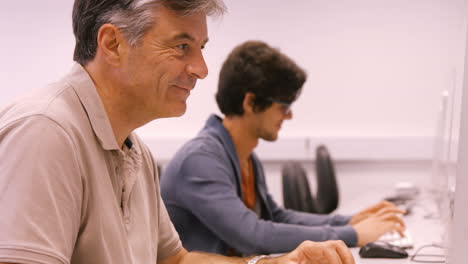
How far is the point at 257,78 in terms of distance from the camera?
2.21 metres

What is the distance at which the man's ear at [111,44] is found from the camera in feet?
3.85

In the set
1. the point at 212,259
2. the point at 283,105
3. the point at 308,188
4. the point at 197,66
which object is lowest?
the point at 308,188

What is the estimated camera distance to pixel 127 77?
47.1 inches

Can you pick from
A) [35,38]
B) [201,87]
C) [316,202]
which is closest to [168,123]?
Result: [201,87]

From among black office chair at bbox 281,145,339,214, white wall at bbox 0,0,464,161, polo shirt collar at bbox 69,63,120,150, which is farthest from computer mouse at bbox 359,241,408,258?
white wall at bbox 0,0,464,161

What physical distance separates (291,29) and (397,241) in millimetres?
2647

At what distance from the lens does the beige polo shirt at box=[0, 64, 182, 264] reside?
3.09ft

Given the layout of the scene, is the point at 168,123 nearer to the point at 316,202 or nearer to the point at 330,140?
the point at 330,140

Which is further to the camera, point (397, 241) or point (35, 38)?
point (35, 38)

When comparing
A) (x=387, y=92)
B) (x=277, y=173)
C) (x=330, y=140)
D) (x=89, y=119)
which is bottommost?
(x=277, y=173)

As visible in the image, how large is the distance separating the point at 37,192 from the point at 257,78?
136cm

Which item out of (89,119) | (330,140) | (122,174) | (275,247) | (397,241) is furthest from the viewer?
(330,140)

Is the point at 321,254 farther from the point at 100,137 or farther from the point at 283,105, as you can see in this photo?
the point at 283,105

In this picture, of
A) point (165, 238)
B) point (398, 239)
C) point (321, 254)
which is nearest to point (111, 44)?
point (165, 238)
